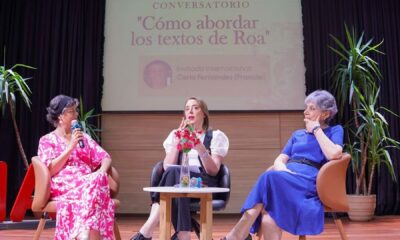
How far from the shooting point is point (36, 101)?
19.1 ft

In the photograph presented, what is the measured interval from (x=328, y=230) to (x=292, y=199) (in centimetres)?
195

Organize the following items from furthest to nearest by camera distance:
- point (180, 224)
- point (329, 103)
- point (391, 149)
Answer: point (391, 149) < point (329, 103) < point (180, 224)

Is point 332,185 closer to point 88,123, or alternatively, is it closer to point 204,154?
point 204,154

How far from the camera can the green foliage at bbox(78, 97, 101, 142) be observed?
525 centimetres

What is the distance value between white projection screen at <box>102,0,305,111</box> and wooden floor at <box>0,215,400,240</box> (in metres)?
1.60

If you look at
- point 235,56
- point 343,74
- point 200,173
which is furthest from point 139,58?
point 200,173

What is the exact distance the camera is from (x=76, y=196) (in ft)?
8.50

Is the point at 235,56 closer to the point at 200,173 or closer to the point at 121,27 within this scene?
the point at 121,27

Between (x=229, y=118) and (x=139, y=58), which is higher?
(x=139, y=58)

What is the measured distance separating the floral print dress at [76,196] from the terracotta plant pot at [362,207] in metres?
3.44

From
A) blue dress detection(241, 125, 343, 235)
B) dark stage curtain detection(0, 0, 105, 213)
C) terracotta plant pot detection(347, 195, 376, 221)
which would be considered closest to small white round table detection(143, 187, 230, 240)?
blue dress detection(241, 125, 343, 235)

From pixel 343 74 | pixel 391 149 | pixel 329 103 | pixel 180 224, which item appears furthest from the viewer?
pixel 391 149

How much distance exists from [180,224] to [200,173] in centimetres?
38

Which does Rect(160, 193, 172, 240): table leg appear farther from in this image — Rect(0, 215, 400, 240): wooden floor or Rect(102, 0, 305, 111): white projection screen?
Rect(102, 0, 305, 111): white projection screen
